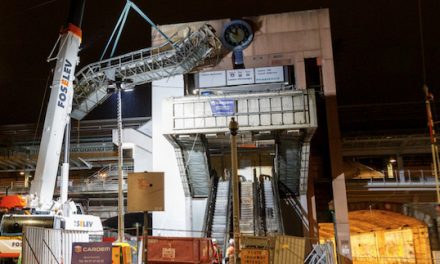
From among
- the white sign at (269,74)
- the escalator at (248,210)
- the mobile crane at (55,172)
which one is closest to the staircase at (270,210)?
the escalator at (248,210)

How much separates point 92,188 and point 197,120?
1693cm

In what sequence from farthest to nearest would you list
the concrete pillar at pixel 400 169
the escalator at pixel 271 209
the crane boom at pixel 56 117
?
the concrete pillar at pixel 400 169, the escalator at pixel 271 209, the crane boom at pixel 56 117

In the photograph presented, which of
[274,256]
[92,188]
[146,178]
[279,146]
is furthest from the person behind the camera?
[92,188]

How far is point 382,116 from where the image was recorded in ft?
145

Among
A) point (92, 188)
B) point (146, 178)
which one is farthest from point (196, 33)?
point (92, 188)

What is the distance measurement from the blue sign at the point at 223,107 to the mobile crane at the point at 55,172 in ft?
27.8

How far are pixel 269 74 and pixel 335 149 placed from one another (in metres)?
6.56

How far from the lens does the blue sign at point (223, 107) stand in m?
24.8

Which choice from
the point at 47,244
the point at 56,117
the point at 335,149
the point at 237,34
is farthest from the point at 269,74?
the point at 47,244

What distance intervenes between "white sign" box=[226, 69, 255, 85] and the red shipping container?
1632 centimetres

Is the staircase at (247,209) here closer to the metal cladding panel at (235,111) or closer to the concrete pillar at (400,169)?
the metal cladding panel at (235,111)

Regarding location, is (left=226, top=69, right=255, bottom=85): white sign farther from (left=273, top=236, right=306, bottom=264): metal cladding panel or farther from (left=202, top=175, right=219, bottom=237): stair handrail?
(left=273, top=236, right=306, bottom=264): metal cladding panel

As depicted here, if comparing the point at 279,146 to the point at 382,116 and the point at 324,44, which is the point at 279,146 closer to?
the point at 324,44

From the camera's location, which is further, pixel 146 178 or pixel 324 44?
pixel 324 44
